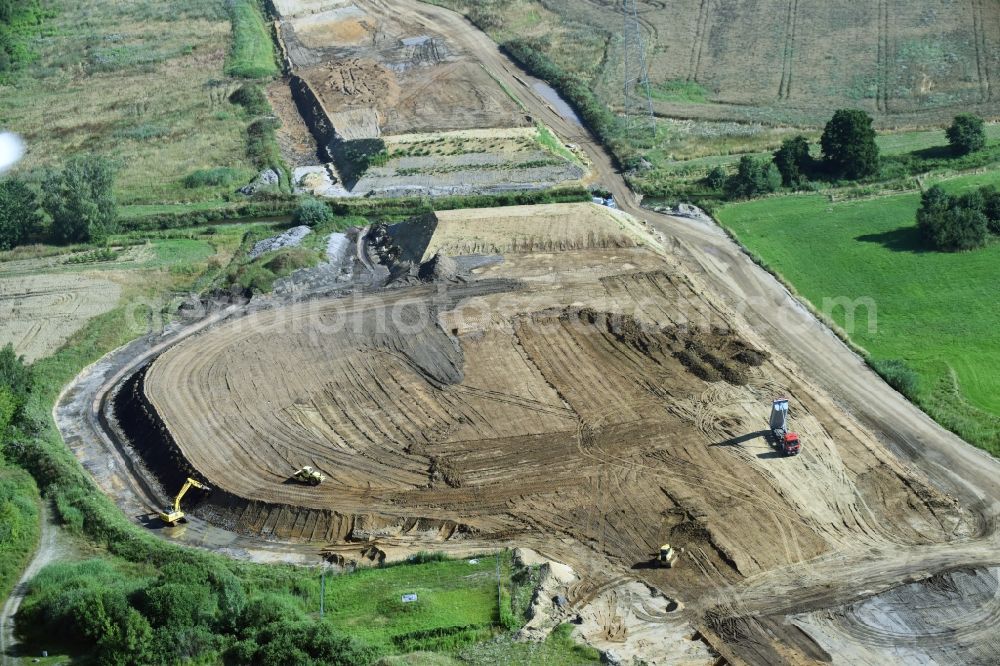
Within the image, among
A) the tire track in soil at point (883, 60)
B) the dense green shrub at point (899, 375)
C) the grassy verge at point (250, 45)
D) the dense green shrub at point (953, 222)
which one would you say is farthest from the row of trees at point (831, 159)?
the grassy verge at point (250, 45)

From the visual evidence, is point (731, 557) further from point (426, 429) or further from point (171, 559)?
point (171, 559)

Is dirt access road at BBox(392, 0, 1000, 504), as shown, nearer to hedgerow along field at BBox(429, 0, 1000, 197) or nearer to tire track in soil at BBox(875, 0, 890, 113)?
hedgerow along field at BBox(429, 0, 1000, 197)

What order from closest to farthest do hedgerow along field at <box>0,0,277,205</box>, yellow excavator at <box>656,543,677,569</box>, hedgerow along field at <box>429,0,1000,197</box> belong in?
1. yellow excavator at <box>656,543,677,569</box>
2. hedgerow along field at <box>429,0,1000,197</box>
3. hedgerow along field at <box>0,0,277,205</box>

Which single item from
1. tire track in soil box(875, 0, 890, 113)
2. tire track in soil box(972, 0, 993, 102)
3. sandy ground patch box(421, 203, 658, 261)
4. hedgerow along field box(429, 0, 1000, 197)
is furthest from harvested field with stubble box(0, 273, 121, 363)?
tire track in soil box(972, 0, 993, 102)

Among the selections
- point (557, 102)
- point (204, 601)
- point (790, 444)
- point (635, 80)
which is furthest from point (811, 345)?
point (635, 80)

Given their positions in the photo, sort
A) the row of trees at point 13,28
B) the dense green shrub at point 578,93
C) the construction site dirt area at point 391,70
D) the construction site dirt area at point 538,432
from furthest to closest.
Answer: the row of trees at point 13,28 < the construction site dirt area at point 391,70 < the dense green shrub at point 578,93 < the construction site dirt area at point 538,432

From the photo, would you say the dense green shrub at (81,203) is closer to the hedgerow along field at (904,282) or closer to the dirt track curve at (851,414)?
the dirt track curve at (851,414)
